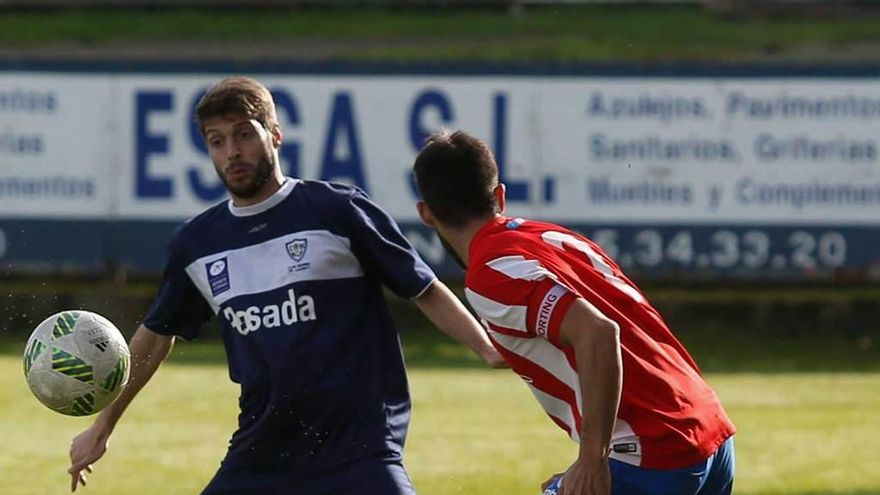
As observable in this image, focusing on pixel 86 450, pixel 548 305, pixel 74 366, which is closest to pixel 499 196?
pixel 548 305

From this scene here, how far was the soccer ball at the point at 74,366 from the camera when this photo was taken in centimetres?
618

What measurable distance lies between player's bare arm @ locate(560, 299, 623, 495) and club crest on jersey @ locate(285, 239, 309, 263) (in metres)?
1.47

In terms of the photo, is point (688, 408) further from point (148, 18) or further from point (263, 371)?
point (148, 18)

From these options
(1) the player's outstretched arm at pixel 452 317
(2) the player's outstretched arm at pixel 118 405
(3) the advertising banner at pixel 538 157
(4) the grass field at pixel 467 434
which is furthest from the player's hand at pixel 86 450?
(3) the advertising banner at pixel 538 157

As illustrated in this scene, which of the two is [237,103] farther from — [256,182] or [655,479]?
[655,479]

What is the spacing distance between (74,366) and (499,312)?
187cm

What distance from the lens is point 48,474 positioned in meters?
10.7

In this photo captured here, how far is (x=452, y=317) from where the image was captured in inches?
243

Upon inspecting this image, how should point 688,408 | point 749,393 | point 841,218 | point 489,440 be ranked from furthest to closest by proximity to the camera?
point 841,218, point 749,393, point 489,440, point 688,408

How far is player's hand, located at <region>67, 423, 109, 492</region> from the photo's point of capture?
6.31 metres

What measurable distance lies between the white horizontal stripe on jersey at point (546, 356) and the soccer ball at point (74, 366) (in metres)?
1.75

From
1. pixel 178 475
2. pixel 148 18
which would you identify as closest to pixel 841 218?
pixel 178 475

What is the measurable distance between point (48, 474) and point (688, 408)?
6493 mm

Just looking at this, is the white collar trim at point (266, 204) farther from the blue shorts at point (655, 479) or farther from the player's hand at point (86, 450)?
the blue shorts at point (655, 479)
